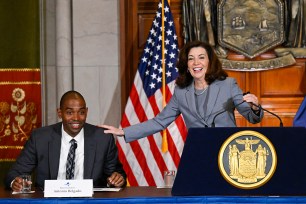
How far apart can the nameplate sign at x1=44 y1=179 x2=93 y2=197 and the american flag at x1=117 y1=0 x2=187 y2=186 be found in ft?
8.48

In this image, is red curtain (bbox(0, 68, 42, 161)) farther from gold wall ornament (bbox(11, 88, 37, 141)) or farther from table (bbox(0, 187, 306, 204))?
table (bbox(0, 187, 306, 204))

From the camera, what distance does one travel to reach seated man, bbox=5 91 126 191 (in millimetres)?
4148

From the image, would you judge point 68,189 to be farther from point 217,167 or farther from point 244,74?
point 244,74

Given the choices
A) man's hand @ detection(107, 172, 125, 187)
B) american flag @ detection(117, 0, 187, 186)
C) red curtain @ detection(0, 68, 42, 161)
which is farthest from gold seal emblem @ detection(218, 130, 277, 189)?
red curtain @ detection(0, 68, 42, 161)

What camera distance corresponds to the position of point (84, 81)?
6.59m

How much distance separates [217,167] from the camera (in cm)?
331

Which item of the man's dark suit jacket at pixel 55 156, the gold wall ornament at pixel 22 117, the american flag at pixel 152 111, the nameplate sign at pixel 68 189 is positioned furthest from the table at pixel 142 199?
the gold wall ornament at pixel 22 117

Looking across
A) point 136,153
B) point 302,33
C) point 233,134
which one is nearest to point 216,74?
point 233,134

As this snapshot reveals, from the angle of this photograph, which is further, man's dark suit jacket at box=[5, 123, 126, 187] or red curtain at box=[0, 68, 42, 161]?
red curtain at box=[0, 68, 42, 161]

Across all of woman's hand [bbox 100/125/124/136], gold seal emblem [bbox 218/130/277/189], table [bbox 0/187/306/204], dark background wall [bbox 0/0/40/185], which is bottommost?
table [bbox 0/187/306/204]

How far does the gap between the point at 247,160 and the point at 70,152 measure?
4.12 feet

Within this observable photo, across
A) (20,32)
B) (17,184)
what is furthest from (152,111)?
(17,184)

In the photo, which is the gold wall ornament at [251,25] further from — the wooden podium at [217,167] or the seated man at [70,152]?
the wooden podium at [217,167]

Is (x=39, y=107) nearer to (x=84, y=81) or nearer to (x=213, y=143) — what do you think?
(x=84, y=81)
